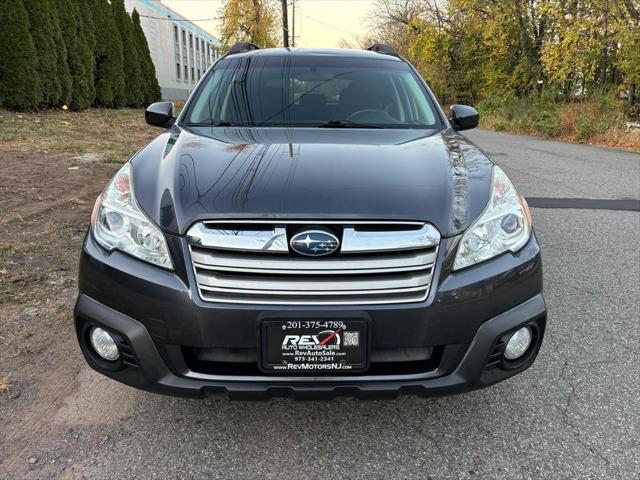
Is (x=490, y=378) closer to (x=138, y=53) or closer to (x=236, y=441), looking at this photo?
(x=236, y=441)

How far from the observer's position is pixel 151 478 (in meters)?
1.87

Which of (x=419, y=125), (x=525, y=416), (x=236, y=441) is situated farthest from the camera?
(x=419, y=125)

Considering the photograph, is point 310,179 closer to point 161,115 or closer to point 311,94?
point 311,94

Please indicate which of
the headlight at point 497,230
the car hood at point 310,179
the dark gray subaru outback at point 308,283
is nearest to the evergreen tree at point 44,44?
the car hood at point 310,179

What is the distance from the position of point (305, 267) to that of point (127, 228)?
70 cm

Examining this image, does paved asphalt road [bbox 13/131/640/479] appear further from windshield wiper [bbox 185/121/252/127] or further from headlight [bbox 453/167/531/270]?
windshield wiper [bbox 185/121/252/127]

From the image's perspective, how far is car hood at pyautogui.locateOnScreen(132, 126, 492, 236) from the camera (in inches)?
72.3

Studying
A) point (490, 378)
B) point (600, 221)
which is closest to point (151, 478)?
point (490, 378)

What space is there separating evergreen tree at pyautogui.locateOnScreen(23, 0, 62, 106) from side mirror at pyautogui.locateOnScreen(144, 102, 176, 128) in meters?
12.8

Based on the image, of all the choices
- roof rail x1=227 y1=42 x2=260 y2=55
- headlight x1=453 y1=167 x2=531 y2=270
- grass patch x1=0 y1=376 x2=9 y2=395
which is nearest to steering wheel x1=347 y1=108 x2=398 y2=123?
headlight x1=453 y1=167 x2=531 y2=270

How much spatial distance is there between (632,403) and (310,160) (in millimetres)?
1788

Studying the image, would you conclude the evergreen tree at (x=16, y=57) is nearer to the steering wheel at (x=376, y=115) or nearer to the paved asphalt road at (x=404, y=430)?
the steering wheel at (x=376, y=115)

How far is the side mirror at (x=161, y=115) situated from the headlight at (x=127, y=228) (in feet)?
3.83

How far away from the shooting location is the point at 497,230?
1.97 m
